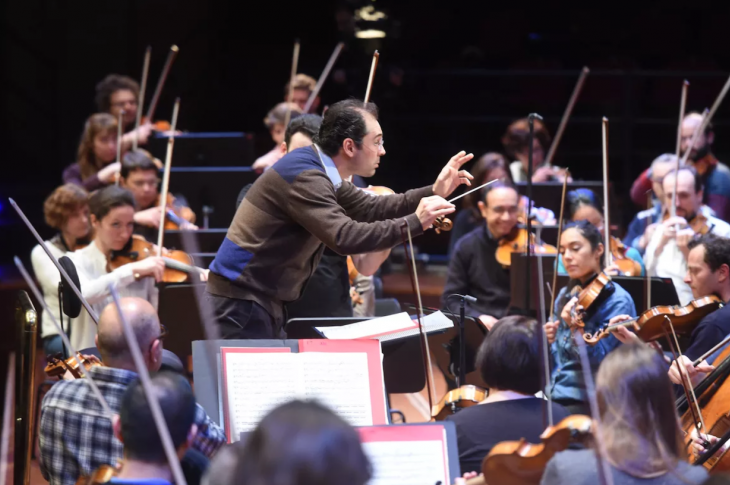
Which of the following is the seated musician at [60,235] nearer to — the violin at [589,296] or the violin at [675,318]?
the violin at [589,296]

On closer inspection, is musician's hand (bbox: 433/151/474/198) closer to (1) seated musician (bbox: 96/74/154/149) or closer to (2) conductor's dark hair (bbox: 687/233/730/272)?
(2) conductor's dark hair (bbox: 687/233/730/272)

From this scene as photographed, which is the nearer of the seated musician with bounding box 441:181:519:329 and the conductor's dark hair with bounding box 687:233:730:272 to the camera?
the conductor's dark hair with bounding box 687:233:730:272

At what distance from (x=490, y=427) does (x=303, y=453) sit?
120 centimetres

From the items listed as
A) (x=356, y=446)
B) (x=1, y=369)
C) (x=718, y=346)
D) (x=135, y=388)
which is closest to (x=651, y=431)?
(x=356, y=446)

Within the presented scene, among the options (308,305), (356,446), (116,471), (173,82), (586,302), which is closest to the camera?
(356,446)

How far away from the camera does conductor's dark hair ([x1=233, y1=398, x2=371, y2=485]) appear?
3.96 ft

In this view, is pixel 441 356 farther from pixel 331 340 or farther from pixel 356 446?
pixel 356 446

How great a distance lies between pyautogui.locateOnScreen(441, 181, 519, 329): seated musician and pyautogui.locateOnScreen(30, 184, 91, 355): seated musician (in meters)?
1.78

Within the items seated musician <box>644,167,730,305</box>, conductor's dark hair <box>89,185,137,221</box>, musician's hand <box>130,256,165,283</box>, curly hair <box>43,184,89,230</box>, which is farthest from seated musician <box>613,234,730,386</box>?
curly hair <box>43,184,89,230</box>

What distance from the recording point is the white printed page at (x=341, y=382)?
7.79ft

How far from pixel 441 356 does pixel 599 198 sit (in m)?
1.43

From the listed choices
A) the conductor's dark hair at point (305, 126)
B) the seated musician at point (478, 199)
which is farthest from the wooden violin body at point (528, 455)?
the seated musician at point (478, 199)

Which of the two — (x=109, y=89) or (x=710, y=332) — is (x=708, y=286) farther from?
(x=109, y=89)

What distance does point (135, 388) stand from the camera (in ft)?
5.93
